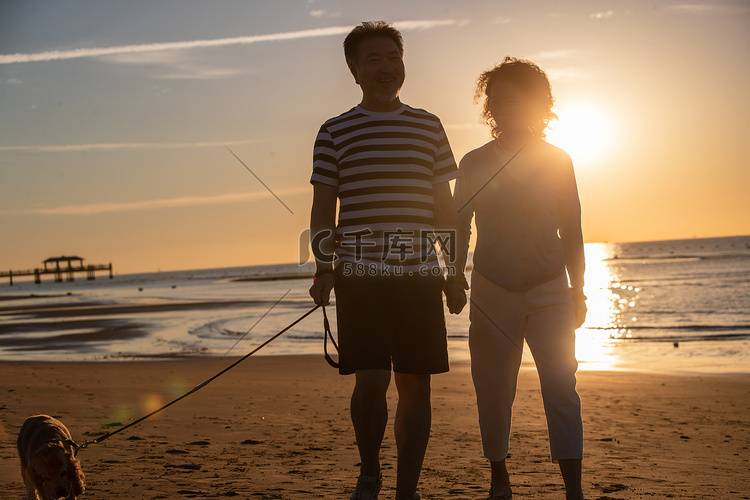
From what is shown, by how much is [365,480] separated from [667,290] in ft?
107

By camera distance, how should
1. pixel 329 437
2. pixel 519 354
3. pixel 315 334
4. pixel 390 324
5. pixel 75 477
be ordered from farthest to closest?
pixel 315 334 < pixel 329 437 < pixel 519 354 < pixel 75 477 < pixel 390 324

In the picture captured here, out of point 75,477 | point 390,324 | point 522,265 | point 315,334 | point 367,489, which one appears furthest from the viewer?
point 315,334

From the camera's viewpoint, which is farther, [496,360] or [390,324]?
[496,360]

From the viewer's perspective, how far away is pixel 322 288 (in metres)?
2.92

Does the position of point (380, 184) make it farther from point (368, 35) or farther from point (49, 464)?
point (49, 464)

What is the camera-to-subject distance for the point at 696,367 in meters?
11.1

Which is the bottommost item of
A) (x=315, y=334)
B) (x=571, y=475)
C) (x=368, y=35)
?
(x=315, y=334)

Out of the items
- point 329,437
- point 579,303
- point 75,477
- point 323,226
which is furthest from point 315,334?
point 323,226

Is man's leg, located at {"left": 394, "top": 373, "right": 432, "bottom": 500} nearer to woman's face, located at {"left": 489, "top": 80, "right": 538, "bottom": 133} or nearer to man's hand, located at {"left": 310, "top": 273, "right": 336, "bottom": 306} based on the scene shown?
man's hand, located at {"left": 310, "top": 273, "right": 336, "bottom": 306}

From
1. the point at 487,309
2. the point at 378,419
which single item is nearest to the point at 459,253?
the point at 487,309

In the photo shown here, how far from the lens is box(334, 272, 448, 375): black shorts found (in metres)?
2.92

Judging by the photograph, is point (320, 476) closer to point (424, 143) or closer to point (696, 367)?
point (424, 143)

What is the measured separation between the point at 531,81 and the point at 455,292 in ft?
3.84

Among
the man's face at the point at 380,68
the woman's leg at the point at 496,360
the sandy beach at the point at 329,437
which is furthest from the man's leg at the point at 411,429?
the man's face at the point at 380,68
